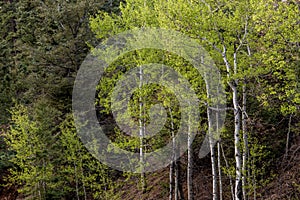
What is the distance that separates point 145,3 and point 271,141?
9368mm

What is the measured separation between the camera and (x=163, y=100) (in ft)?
50.4

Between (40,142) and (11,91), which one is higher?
(11,91)

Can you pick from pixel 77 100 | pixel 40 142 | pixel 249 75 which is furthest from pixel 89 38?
pixel 249 75

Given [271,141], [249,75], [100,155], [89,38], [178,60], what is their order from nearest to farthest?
[249,75], [178,60], [271,141], [100,155], [89,38]

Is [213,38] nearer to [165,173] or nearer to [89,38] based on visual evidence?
[165,173]

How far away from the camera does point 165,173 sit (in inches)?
852

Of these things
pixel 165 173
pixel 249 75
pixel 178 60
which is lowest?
pixel 165 173

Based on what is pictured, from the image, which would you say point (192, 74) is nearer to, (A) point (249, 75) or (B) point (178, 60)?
(B) point (178, 60)

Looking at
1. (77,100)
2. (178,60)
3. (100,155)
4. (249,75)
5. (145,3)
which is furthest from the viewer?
(77,100)

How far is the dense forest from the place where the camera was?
1239 cm

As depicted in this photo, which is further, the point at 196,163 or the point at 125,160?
the point at 125,160

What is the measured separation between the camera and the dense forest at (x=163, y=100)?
12.4 m

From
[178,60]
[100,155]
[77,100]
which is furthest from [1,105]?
[178,60]

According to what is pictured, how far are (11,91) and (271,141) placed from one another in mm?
22555
